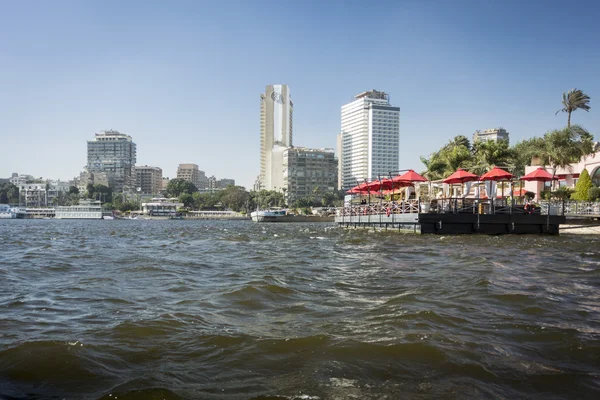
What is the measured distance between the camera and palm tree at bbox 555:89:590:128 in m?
56.4

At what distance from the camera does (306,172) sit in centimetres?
18325

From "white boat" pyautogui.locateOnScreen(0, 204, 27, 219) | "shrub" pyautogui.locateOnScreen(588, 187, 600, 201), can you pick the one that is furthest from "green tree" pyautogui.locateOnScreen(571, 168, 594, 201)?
→ "white boat" pyautogui.locateOnScreen(0, 204, 27, 219)

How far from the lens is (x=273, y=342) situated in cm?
534

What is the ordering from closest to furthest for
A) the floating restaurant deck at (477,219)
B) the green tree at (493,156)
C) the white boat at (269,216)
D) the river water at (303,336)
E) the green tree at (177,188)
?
the river water at (303,336), the floating restaurant deck at (477,219), the green tree at (493,156), the white boat at (269,216), the green tree at (177,188)

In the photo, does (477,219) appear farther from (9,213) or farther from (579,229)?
(9,213)

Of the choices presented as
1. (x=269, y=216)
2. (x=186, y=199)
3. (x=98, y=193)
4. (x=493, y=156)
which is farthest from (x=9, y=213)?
(x=493, y=156)

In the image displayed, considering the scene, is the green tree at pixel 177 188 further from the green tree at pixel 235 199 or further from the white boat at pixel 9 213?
the white boat at pixel 9 213

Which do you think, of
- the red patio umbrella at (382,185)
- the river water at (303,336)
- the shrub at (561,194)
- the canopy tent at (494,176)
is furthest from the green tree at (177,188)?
the river water at (303,336)

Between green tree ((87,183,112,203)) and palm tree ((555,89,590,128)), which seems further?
green tree ((87,183,112,203))

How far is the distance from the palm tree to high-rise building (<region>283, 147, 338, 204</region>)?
123 m

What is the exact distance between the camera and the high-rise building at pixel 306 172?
181 meters

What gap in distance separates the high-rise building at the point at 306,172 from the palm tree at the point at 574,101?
12340cm

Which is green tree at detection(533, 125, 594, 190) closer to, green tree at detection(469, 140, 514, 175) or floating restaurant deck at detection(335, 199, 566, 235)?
green tree at detection(469, 140, 514, 175)

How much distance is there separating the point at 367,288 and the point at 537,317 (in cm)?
329
